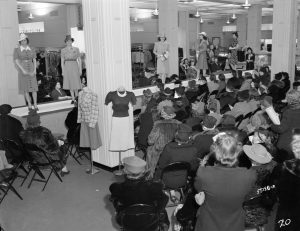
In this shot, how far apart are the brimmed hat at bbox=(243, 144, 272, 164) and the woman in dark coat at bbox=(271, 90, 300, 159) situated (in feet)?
3.70

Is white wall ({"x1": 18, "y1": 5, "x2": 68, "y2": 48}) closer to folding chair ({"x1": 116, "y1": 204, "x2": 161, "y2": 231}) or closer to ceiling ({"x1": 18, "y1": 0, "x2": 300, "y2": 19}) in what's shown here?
ceiling ({"x1": 18, "y1": 0, "x2": 300, "y2": 19})

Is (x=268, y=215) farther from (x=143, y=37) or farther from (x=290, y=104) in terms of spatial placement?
(x=143, y=37)

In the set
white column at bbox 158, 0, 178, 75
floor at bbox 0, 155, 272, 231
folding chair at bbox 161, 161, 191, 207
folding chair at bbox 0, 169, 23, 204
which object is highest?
white column at bbox 158, 0, 178, 75

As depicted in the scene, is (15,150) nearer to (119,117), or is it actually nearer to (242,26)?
(119,117)

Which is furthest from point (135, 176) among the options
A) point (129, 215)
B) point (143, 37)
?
point (143, 37)

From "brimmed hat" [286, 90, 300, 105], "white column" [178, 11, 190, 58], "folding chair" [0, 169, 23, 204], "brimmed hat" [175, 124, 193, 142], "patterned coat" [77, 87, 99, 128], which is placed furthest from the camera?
"white column" [178, 11, 190, 58]

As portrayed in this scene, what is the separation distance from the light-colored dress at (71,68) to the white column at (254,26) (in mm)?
13832

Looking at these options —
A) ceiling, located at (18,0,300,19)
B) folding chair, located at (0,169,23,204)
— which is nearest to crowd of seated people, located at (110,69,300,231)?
folding chair, located at (0,169,23,204)

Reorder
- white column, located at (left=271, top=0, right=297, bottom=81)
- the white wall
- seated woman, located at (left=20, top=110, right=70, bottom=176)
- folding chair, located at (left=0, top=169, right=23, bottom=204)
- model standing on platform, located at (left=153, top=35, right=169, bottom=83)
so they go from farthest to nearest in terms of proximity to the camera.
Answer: the white wall
model standing on platform, located at (left=153, top=35, right=169, bottom=83)
white column, located at (left=271, top=0, right=297, bottom=81)
seated woman, located at (left=20, top=110, right=70, bottom=176)
folding chair, located at (left=0, top=169, right=23, bottom=204)

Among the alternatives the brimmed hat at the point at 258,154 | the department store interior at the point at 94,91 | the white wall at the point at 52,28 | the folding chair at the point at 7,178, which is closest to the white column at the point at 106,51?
the department store interior at the point at 94,91

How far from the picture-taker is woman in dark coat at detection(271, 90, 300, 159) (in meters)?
4.61

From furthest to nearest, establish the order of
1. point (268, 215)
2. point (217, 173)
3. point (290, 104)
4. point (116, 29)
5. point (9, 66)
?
point (9, 66) < point (116, 29) < point (290, 104) < point (268, 215) < point (217, 173)

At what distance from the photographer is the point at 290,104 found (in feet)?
15.7

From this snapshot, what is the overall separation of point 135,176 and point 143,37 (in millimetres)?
19928
